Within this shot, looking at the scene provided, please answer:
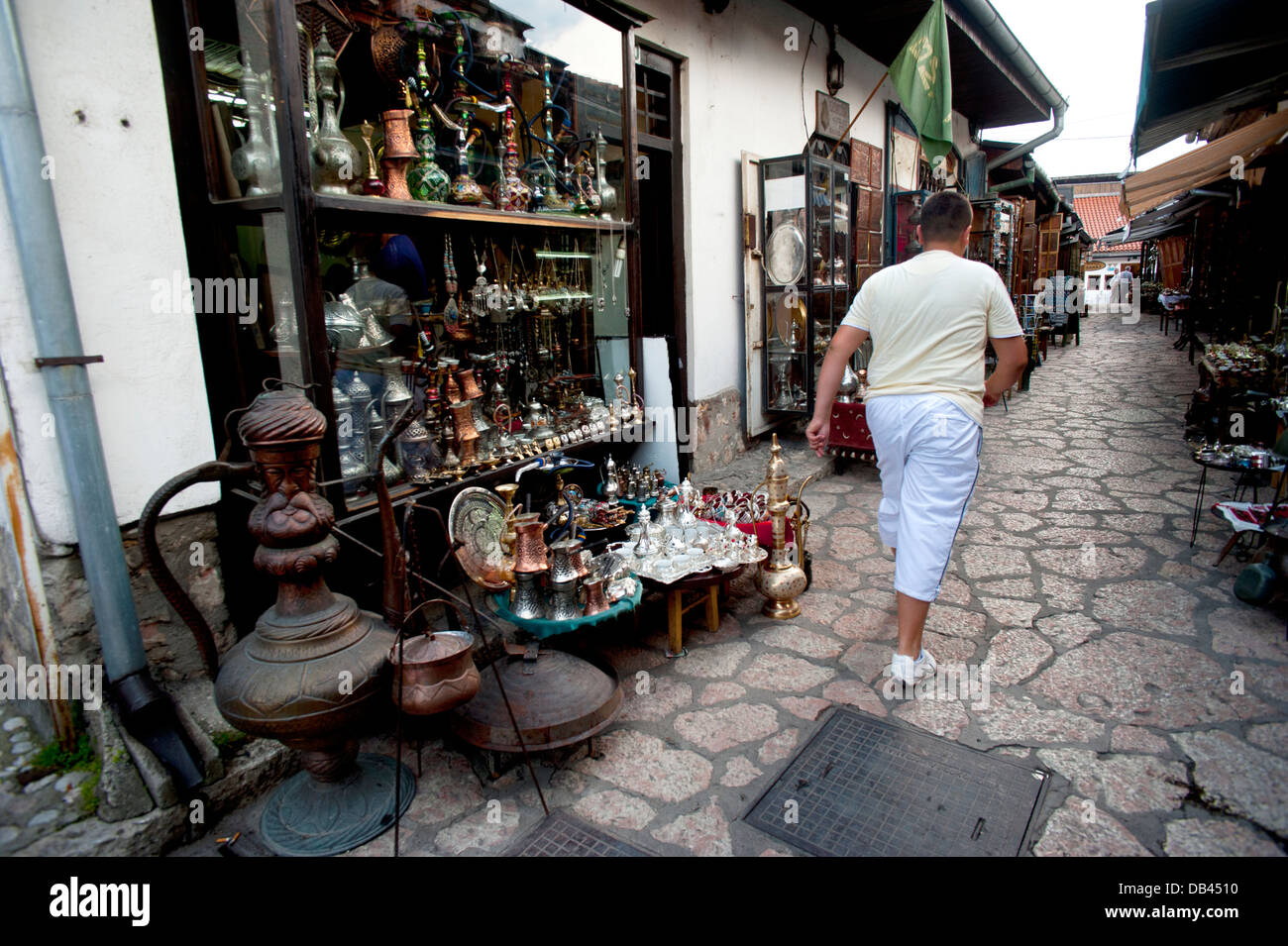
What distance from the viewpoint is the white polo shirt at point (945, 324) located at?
3.50 m

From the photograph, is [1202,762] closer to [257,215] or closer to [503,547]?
[503,547]

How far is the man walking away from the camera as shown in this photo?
11.5 ft

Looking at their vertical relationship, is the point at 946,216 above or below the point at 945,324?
above

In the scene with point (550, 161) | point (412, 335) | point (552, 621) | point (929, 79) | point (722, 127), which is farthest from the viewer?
point (722, 127)

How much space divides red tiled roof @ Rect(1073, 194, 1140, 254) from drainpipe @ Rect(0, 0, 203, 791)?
146 ft

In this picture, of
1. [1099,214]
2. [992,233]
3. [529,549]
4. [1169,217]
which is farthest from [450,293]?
[1099,214]

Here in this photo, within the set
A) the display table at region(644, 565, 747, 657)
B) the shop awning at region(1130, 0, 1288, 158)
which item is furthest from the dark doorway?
the shop awning at region(1130, 0, 1288, 158)

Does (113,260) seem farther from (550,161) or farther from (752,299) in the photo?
(752,299)

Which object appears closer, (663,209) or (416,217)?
(416,217)

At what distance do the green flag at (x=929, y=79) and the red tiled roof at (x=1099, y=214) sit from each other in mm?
37638

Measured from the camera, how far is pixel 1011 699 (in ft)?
11.6

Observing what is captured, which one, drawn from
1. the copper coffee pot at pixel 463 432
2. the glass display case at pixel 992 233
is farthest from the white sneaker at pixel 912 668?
the glass display case at pixel 992 233

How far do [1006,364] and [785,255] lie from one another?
4.23m
